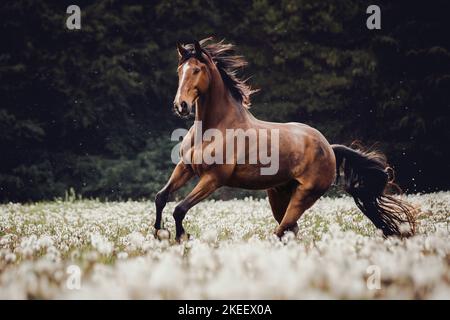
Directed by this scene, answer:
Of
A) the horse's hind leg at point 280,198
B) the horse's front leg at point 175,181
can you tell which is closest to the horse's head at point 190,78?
the horse's front leg at point 175,181

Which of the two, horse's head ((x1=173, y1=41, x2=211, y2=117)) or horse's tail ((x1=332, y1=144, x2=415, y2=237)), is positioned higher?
horse's head ((x1=173, y1=41, x2=211, y2=117))

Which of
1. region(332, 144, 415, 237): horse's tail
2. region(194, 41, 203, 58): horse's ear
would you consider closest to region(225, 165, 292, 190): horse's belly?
region(194, 41, 203, 58): horse's ear

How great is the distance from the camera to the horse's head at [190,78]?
563 centimetres

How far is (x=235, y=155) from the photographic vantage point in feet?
19.4

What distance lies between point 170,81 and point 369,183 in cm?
1448

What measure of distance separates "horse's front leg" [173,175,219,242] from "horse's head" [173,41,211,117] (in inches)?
30.7

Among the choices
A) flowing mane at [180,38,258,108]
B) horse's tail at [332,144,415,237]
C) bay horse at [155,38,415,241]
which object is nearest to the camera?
bay horse at [155,38,415,241]

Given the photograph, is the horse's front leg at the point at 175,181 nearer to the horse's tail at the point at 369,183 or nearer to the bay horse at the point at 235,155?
the bay horse at the point at 235,155

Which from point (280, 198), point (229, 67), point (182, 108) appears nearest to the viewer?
point (182, 108)

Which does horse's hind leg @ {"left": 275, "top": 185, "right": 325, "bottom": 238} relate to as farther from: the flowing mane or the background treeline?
the background treeline

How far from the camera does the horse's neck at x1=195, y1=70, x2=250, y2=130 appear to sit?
607 cm

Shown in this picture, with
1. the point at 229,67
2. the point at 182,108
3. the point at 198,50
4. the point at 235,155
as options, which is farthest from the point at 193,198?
the point at 229,67

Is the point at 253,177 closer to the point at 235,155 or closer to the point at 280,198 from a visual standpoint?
the point at 235,155

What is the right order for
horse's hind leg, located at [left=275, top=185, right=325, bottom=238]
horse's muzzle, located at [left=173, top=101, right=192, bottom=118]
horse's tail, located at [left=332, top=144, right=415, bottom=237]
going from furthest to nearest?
horse's tail, located at [left=332, top=144, right=415, bottom=237] < horse's hind leg, located at [left=275, top=185, right=325, bottom=238] < horse's muzzle, located at [left=173, top=101, right=192, bottom=118]
